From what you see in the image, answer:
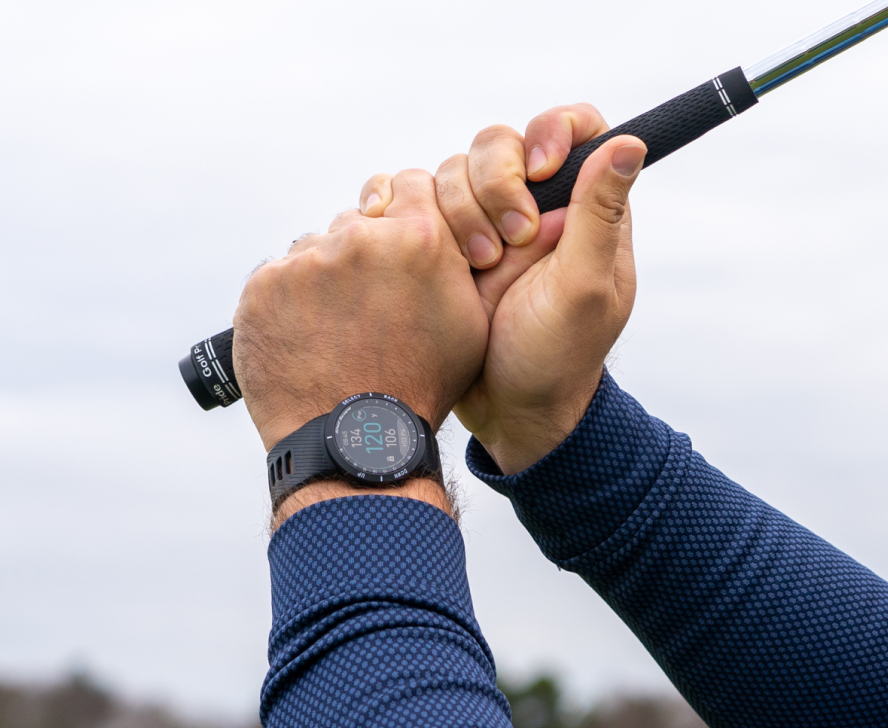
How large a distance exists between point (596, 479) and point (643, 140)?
39.0 inches

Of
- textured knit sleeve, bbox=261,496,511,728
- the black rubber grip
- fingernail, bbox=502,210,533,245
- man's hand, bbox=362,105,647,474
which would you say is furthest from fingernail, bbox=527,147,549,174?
textured knit sleeve, bbox=261,496,511,728

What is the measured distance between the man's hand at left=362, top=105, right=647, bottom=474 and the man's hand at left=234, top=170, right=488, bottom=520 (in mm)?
138

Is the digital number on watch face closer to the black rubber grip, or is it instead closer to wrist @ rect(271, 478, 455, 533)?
wrist @ rect(271, 478, 455, 533)

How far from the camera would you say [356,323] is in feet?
7.77

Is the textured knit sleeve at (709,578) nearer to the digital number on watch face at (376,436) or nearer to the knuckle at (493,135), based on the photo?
the digital number on watch face at (376,436)

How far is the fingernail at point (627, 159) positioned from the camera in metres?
2.48

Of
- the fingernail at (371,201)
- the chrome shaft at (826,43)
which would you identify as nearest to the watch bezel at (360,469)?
the fingernail at (371,201)

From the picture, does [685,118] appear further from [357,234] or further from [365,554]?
[365,554]

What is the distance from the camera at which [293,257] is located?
2.50 metres

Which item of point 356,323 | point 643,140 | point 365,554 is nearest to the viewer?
point 365,554

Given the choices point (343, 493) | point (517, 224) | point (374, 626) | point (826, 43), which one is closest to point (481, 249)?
point (517, 224)

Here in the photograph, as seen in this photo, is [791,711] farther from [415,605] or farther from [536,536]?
[415,605]

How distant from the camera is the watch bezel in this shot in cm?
211

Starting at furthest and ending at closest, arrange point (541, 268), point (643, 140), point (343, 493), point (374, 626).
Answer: point (643, 140) → point (541, 268) → point (343, 493) → point (374, 626)
